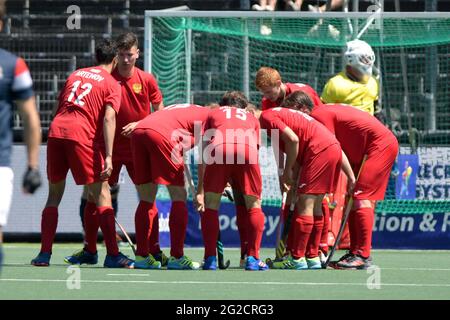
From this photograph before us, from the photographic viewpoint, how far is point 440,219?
1434cm

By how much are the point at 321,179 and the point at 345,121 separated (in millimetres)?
655

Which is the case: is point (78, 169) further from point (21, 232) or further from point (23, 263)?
point (21, 232)

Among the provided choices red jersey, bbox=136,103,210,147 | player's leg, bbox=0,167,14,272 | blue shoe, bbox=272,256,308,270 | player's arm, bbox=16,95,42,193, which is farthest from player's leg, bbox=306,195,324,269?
player's leg, bbox=0,167,14,272

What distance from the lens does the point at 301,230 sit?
10000 millimetres

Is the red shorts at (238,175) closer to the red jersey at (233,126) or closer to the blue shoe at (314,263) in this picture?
the red jersey at (233,126)

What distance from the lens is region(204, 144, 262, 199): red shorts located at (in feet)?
32.0

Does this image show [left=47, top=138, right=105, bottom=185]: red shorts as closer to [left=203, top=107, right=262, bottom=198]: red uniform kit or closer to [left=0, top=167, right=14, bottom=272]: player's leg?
[left=203, top=107, right=262, bottom=198]: red uniform kit

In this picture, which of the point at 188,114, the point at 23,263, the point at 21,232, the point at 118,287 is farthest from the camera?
the point at 21,232

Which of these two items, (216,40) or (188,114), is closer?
(188,114)

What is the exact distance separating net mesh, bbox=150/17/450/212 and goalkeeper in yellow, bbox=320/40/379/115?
11.3ft

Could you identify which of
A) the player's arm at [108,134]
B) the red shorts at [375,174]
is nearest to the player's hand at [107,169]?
the player's arm at [108,134]

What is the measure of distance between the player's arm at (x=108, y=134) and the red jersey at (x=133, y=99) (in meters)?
0.65

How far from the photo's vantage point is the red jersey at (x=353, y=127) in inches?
410
